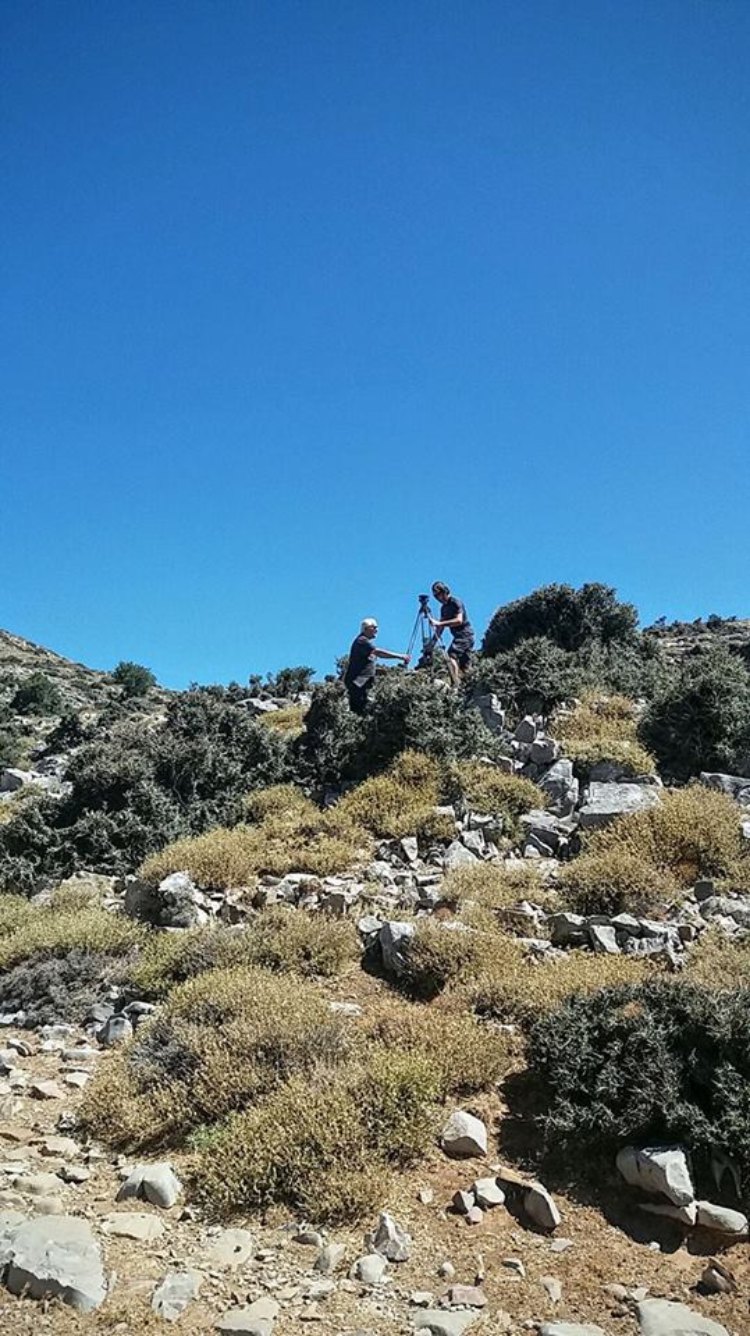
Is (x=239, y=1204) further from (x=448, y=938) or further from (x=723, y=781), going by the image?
(x=723, y=781)

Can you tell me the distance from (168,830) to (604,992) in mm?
7797

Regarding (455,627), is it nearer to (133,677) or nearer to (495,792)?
(495,792)

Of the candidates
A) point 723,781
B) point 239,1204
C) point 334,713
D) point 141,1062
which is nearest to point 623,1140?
point 239,1204

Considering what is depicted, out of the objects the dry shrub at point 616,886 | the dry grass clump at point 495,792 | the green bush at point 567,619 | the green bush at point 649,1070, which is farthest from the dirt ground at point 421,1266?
the green bush at point 567,619

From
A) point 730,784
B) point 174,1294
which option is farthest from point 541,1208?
point 730,784

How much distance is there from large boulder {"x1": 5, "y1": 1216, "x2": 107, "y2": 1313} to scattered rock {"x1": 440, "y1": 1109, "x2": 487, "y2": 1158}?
2.21 meters

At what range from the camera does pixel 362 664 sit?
15930 millimetres

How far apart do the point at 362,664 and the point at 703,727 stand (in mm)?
6079

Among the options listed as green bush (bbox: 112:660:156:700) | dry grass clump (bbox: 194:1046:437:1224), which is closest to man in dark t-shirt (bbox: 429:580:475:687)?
dry grass clump (bbox: 194:1046:437:1224)

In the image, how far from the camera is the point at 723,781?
40.5ft

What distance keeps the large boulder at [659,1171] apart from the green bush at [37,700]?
25.7m

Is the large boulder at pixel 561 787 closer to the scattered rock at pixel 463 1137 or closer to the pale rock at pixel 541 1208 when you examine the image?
the scattered rock at pixel 463 1137

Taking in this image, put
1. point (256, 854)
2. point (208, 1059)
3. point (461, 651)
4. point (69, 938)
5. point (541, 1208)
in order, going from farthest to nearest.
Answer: point (461, 651) → point (256, 854) → point (69, 938) → point (208, 1059) → point (541, 1208)

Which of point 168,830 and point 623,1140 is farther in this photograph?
point 168,830
